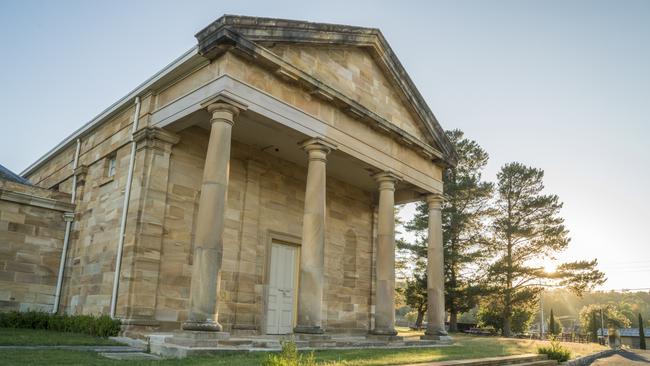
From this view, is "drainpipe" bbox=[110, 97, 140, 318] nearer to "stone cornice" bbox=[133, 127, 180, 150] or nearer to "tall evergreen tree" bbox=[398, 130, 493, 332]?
"stone cornice" bbox=[133, 127, 180, 150]

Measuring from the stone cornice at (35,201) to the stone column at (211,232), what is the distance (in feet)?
28.0

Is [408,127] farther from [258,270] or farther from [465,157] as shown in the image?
[465,157]

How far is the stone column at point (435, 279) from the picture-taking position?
18.0 meters

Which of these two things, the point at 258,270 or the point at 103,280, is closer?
the point at 103,280

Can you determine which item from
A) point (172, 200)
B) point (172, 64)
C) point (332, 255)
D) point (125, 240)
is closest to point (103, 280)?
point (125, 240)

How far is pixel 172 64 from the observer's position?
43.7 feet

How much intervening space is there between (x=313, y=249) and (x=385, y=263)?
386 centimetres

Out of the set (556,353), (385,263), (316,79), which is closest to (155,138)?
(316,79)

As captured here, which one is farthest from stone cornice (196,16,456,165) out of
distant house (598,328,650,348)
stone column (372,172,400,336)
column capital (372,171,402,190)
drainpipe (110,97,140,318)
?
distant house (598,328,650,348)

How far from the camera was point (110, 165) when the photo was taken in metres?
16.3

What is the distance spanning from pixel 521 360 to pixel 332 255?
8138mm

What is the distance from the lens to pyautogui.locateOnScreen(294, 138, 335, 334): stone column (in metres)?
12.9

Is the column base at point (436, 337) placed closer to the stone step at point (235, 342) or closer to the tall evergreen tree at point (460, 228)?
the stone step at point (235, 342)

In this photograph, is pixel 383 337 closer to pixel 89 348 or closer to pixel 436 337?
pixel 436 337
